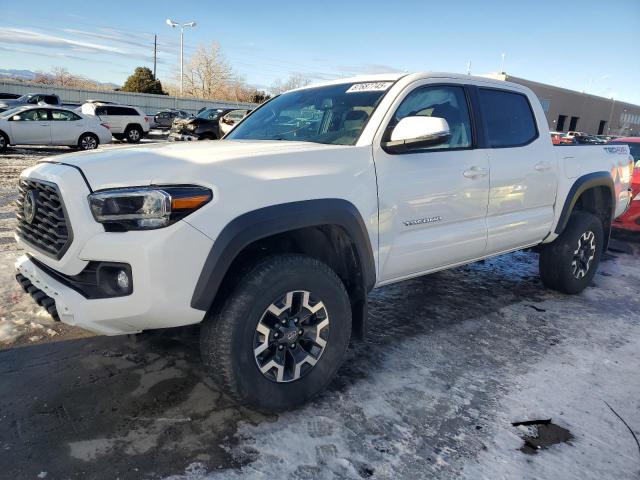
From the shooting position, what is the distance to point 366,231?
2.83 metres

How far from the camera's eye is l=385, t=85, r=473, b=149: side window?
331 cm

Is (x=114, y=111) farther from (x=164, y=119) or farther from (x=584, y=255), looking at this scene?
(x=584, y=255)

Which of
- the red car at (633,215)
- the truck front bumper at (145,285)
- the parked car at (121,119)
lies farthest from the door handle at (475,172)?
the parked car at (121,119)

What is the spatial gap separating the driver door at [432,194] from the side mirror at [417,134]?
0.20 ft

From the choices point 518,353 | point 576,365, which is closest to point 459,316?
point 518,353

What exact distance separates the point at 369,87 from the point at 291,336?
5.99 feet

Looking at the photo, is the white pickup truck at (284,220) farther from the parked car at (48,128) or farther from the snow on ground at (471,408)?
the parked car at (48,128)

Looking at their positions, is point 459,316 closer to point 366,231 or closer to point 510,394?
point 510,394

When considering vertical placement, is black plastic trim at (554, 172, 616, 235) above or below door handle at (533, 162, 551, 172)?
below

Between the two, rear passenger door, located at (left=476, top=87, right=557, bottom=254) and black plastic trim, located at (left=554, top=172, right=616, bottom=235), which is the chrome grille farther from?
black plastic trim, located at (left=554, top=172, right=616, bottom=235)

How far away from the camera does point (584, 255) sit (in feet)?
16.1

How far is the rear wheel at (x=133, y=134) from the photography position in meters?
21.3

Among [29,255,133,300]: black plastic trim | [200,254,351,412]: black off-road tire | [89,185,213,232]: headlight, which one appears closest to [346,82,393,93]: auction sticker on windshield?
[200,254,351,412]: black off-road tire

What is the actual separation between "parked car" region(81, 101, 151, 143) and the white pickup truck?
19.1m
